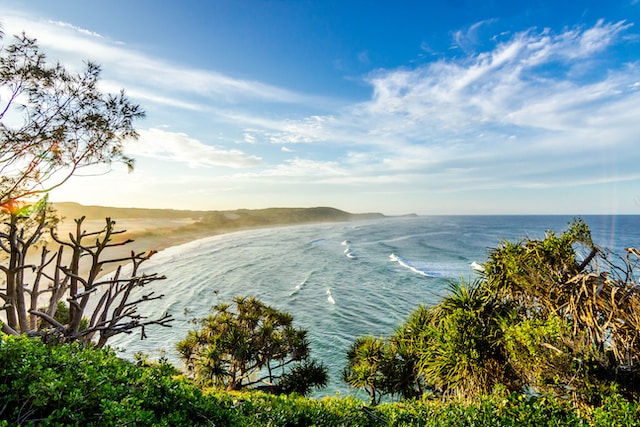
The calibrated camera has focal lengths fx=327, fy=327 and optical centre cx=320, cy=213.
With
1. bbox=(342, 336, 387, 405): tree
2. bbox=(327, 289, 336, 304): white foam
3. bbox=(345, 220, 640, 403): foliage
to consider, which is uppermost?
bbox=(345, 220, 640, 403): foliage

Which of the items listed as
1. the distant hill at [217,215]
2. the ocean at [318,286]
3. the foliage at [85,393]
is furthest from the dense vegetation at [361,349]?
the distant hill at [217,215]

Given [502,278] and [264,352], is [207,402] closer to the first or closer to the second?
[502,278]

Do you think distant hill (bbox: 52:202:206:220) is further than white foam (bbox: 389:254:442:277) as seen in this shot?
Yes

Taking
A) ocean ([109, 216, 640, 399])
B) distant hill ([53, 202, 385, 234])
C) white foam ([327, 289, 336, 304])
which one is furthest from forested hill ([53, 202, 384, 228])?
white foam ([327, 289, 336, 304])

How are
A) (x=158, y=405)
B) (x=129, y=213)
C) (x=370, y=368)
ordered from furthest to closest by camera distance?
(x=129, y=213), (x=370, y=368), (x=158, y=405)

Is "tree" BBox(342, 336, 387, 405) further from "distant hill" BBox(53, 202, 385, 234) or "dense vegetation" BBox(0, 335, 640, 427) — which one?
"distant hill" BBox(53, 202, 385, 234)

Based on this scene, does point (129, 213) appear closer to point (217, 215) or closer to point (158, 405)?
point (217, 215)

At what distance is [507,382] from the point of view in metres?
8.45

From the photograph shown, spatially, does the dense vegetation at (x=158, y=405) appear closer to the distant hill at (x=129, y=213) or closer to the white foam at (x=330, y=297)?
the white foam at (x=330, y=297)

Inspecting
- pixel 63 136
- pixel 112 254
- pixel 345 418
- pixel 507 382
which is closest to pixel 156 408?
pixel 345 418

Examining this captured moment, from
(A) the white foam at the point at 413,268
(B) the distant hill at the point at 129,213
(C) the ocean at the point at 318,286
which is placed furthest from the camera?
(B) the distant hill at the point at 129,213

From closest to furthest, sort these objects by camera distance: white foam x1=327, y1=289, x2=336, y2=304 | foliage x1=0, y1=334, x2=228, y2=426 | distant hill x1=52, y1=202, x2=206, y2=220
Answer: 1. foliage x1=0, y1=334, x2=228, y2=426
2. white foam x1=327, y1=289, x2=336, y2=304
3. distant hill x1=52, y1=202, x2=206, y2=220

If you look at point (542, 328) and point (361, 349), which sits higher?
point (542, 328)

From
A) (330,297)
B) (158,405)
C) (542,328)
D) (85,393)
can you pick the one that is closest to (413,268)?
(330,297)
